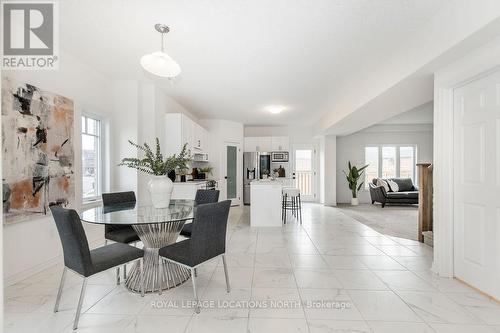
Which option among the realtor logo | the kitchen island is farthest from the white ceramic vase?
the kitchen island

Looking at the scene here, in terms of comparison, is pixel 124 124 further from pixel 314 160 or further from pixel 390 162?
pixel 390 162

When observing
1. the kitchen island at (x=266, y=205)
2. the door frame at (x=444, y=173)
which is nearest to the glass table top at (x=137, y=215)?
the kitchen island at (x=266, y=205)

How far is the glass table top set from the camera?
2.05 m

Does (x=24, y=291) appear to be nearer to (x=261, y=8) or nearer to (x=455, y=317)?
(x=261, y=8)

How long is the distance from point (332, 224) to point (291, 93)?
275cm

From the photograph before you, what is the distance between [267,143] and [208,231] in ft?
18.9

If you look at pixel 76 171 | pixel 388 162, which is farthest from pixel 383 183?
pixel 76 171

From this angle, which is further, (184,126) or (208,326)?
Answer: (184,126)

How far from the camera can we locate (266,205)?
4887 millimetres

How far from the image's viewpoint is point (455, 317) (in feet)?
6.49

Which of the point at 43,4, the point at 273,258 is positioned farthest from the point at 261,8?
the point at 273,258

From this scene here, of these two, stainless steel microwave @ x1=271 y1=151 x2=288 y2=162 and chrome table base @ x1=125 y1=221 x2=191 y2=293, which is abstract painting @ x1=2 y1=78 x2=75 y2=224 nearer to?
chrome table base @ x1=125 y1=221 x2=191 y2=293

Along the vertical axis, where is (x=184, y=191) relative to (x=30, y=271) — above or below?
above

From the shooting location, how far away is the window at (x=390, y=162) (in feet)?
26.5
